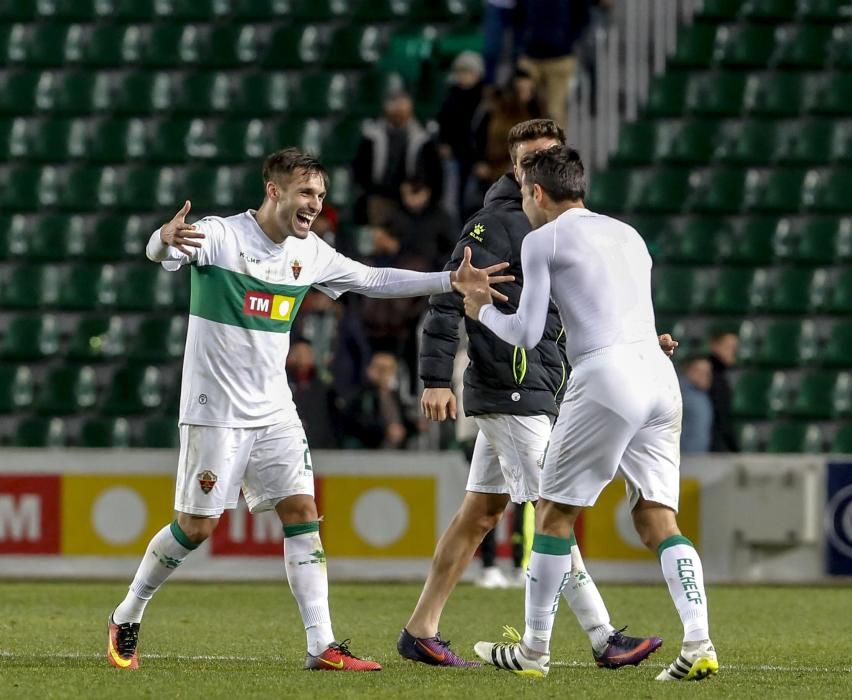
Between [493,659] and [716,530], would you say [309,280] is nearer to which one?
[493,659]

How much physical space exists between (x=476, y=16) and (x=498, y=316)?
1225 cm

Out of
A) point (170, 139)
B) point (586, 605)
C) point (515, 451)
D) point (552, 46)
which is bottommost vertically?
point (586, 605)

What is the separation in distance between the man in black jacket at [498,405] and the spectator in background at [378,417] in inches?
250

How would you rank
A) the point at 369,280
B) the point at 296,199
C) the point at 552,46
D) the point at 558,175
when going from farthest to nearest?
the point at 552,46, the point at 369,280, the point at 296,199, the point at 558,175

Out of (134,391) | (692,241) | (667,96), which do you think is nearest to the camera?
(134,391)

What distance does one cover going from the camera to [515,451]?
7.15m

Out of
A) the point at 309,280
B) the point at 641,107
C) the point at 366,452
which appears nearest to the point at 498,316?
the point at 309,280

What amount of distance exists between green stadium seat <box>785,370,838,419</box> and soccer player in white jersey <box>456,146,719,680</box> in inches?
346

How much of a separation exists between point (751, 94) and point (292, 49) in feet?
15.2

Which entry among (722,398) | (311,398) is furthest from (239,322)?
(722,398)

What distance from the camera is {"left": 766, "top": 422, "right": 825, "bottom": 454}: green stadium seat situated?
1476 cm

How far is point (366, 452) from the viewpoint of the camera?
44.3ft

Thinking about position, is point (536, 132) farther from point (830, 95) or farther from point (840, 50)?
point (840, 50)

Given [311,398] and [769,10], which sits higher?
[769,10]
